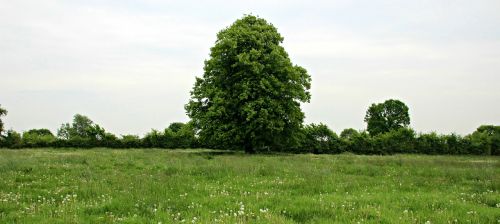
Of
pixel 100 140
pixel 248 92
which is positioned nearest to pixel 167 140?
pixel 100 140

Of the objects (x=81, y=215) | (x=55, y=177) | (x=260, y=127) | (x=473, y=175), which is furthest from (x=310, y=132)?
(x=81, y=215)

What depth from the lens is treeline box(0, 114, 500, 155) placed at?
60.5m

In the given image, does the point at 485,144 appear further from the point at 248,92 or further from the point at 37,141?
the point at 37,141

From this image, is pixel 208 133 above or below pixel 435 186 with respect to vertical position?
above

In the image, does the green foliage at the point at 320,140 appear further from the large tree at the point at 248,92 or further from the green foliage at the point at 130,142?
the green foliage at the point at 130,142

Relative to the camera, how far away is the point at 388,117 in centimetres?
9500

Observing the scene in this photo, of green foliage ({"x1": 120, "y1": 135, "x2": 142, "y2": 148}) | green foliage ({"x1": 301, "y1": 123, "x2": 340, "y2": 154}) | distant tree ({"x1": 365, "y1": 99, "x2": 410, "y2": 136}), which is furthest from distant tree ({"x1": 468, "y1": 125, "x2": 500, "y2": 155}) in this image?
green foliage ({"x1": 120, "y1": 135, "x2": 142, "y2": 148})

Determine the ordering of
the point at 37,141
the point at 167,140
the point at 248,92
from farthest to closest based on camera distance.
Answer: the point at 167,140 → the point at 37,141 → the point at 248,92

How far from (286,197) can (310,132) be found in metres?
48.2

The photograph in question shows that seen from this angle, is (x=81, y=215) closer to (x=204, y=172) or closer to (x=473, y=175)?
(x=204, y=172)

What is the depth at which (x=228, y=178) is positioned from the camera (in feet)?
55.9

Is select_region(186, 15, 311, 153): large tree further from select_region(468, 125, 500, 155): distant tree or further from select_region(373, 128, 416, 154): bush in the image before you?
select_region(468, 125, 500, 155): distant tree

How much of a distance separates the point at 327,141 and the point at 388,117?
1574 inches

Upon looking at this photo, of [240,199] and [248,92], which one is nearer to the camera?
[240,199]
